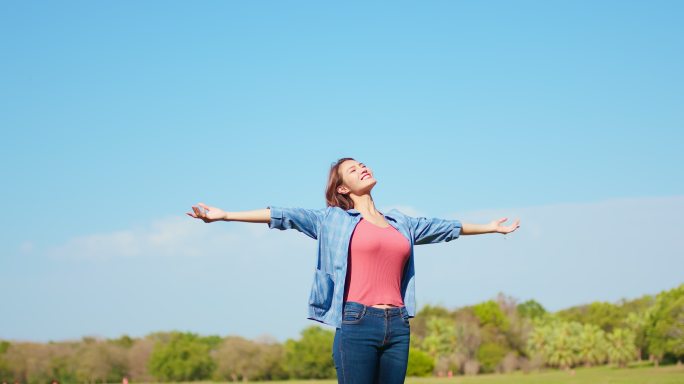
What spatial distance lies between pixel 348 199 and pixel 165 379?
2613 inches

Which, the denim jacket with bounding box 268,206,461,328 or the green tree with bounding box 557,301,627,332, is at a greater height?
the green tree with bounding box 557,301,627,332

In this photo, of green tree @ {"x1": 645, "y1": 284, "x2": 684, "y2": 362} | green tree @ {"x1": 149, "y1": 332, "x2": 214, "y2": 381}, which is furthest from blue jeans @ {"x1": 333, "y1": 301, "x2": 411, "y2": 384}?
green tree @ {"x1": 645, "y1": 284, "x2": 684, "y2": 362}

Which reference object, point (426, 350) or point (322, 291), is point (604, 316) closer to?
point (426, 350)

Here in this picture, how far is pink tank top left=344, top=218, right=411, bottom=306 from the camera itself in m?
5.71

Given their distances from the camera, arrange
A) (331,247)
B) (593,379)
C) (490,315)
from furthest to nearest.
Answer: (490,315), (593,379), (331,247)

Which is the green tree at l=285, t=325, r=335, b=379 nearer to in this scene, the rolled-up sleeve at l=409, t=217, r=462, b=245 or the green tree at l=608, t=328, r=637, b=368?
the green tree at l=608, t=328, r=637, b=368

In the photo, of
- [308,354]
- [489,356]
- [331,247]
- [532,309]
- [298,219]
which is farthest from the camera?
[532,309]

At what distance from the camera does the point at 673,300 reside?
77.8m

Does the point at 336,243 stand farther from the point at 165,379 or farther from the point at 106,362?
the point at 165,379

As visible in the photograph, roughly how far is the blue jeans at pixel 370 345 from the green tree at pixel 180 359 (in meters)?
66.2

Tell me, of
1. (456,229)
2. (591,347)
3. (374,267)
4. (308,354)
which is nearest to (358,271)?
(374,267)

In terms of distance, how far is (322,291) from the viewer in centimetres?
585

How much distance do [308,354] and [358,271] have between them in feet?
238

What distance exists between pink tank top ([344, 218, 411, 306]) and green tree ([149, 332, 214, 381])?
217 feet
